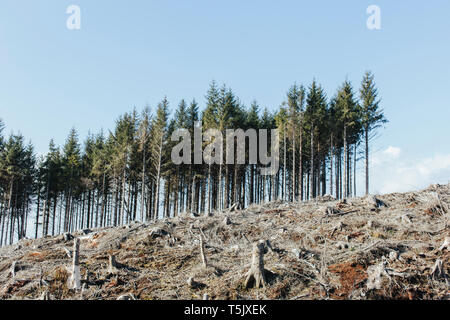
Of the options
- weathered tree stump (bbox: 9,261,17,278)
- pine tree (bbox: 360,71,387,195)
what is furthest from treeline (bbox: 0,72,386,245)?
weathered tree stump (bbox: 9,261,17,278)

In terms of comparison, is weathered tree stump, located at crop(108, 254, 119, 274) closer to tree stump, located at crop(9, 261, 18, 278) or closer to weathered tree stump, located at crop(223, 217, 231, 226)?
tree stump, located at crop(9, 261, 18, 278)

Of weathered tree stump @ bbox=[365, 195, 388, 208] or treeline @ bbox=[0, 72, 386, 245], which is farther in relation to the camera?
treeline @ bbox=[0, 72, 386, 245]

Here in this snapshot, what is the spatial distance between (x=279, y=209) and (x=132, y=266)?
8860mm

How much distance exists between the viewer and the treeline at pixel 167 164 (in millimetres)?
32312

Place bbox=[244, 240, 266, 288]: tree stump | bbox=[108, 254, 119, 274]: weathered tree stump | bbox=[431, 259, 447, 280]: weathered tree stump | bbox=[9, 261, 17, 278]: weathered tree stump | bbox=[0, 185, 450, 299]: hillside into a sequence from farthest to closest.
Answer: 1. bbox=[9, 261, 17, 278]: weathered tree stump
2. bbox=[108, 254, 119, 274]: weathered tree stump
3. bbox=[244, 240, 266, 288]: tree stump
4. bbox=[0, 185, 450, 299]: hillside
5. bbox=[431, 259, 447, 280]: weathered tree stump

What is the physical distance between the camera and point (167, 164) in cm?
3111

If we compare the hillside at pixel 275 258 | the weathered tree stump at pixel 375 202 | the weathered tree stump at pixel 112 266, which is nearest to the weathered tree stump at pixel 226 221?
the hillside at pixel 275 258

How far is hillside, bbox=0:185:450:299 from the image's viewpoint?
9.15 meters

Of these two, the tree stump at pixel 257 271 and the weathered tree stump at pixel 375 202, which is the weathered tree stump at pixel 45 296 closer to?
the tree stump at pixel 257 271

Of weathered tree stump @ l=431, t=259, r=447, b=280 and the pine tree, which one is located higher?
the pine tree

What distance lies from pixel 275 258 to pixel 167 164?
21709 mm

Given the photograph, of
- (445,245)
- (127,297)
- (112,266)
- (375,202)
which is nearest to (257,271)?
(127,297)

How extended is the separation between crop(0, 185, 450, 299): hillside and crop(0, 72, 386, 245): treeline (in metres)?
14.4
